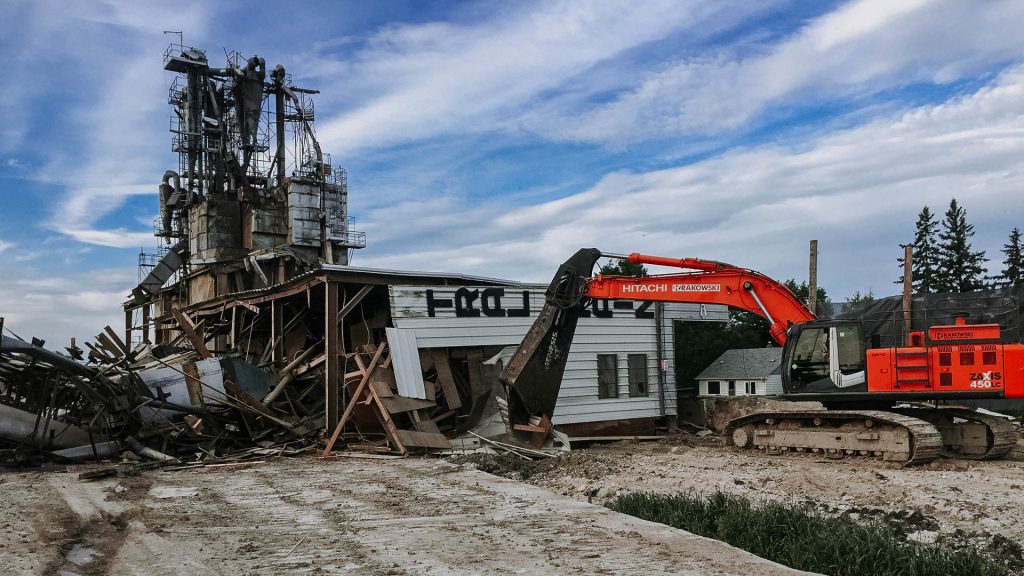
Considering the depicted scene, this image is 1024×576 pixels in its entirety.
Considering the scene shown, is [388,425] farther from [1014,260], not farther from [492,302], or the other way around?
[1014,260]

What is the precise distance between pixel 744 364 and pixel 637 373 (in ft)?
94.9

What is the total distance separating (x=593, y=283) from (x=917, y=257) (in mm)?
48258

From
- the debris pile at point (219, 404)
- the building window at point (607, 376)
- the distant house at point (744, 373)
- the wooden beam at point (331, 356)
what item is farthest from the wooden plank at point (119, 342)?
the distant house at point (744, 373)

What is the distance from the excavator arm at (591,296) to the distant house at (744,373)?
30.9 m

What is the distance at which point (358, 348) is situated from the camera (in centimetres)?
1847

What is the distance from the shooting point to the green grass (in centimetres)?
632

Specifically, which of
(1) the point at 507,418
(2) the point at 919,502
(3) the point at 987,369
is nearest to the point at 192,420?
(1) the point at 507,418

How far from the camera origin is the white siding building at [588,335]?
57.2 feet

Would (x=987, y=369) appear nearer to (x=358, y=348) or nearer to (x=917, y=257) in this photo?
(x=358, y=348)

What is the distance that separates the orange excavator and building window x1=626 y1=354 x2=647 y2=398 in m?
4.99

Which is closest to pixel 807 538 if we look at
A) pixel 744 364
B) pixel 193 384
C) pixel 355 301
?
pixel 355 301

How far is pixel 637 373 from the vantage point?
68.2 feet

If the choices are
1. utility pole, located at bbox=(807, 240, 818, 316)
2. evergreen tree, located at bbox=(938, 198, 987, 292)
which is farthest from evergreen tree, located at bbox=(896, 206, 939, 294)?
utility pole, located at bbox=(807, 240, 818, 316)

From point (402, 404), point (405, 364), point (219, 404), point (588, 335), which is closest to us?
point (402, 404)
